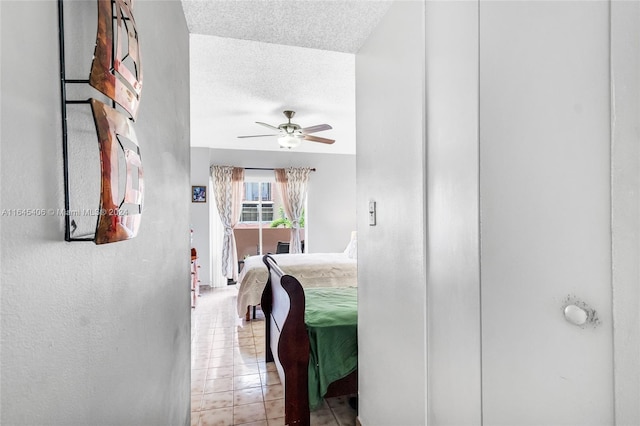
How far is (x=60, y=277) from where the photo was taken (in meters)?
0.57

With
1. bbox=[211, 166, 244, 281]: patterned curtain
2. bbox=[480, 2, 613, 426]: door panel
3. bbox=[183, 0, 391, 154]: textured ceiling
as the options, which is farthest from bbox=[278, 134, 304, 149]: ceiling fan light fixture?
bbox=[480, 2, 613, 426]: door panel

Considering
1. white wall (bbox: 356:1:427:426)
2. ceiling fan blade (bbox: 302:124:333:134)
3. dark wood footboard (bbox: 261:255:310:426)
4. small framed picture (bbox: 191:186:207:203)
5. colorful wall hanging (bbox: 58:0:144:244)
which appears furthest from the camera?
small framed picture (bbox: 191:186:207:203)

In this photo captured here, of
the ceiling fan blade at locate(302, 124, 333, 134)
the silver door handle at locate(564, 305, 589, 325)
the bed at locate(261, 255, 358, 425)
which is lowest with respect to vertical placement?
the bed at locate(261, 255, 358, 425)

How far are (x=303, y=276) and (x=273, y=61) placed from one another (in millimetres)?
2549

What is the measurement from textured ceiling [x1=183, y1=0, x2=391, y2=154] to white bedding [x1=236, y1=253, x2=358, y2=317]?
1890mm

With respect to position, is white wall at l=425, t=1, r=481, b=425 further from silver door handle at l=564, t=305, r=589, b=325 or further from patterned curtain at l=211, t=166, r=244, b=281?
patterned curtain at l=211, t=166, r=244, b=281

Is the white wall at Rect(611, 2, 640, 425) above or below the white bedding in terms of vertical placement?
above

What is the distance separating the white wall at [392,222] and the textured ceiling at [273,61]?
0.24m

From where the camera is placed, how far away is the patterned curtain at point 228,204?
584 cm

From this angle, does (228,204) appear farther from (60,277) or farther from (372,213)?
(60,277)

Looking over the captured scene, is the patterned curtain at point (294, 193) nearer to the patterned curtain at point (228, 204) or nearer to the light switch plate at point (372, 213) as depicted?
the patterned curtain at point (228, 204)

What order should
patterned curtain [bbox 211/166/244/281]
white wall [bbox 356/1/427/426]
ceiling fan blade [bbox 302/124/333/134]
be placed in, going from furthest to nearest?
patterned curtain [bbox 211/166/244/281] → ceiling fan blade [bbox 302/124/333/134] → white wall [bbox 356/1/427/426]

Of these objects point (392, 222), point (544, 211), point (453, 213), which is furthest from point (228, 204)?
point (544, 211)

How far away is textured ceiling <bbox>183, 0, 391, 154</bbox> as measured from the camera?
5.53 feet
